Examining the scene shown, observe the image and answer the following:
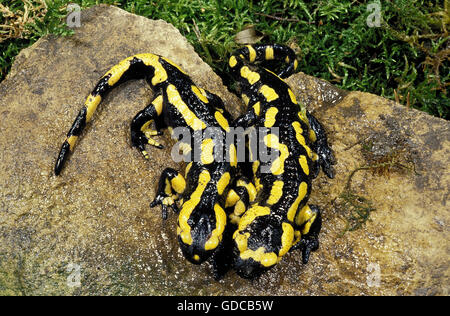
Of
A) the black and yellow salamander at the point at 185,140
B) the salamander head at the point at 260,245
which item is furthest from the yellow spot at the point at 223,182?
the salamander head at the point at 260,245

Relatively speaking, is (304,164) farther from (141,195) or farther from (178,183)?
(141,195)

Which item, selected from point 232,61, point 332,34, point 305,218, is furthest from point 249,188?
point 332,34

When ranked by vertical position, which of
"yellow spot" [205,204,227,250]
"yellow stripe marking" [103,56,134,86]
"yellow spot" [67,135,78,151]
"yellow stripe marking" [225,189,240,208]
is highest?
"yellow stripe marking" [103,56,134,86]

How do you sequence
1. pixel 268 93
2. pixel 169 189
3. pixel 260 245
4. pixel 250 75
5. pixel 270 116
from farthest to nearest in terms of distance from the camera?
pixel 250 75, pixel 268 93, pixel 270 116, pixel 169 189, pixel 260 245

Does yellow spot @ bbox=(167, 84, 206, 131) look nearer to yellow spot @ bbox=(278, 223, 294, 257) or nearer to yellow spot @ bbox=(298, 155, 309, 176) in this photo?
yellow spot @ bbox=(298, 155, 309, 176)

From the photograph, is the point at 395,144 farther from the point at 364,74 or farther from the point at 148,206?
the point at 148,206

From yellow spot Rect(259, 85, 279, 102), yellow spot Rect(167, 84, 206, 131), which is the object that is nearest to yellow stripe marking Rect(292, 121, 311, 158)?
yellow spot Rect(259, 85, 279, 102)

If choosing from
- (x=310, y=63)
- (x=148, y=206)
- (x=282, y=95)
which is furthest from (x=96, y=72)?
(x=310, y=63)
